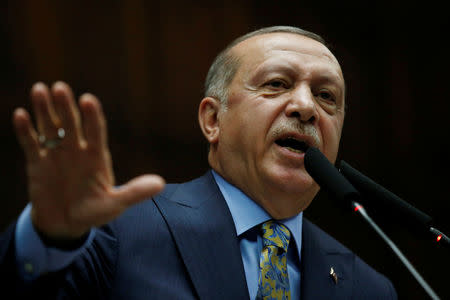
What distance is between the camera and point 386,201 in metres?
1.16

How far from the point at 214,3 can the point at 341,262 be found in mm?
1372

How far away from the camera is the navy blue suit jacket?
3.75 feet

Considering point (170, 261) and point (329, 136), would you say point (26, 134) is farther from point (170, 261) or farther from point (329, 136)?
point (329, 136)

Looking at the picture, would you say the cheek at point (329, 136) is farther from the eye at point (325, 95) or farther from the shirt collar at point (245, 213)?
the shirt collar at point (245, 213)

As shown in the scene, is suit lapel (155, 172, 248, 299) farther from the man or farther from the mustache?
the mustache

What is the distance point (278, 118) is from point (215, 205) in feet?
1.05

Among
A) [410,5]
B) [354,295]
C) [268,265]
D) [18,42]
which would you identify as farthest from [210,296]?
[410,5]

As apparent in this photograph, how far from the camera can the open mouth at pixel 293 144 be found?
150 cm

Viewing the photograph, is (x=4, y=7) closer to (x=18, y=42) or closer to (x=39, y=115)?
(x=18, y=42)

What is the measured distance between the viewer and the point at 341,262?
1644 millimetres

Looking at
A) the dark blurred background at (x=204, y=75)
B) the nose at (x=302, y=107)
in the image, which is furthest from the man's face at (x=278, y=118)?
the dark blurred background at (x=204, y=75)

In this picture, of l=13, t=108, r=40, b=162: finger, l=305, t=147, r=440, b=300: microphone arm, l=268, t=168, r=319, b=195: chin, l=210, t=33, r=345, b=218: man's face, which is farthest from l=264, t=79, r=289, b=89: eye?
l=13, t=108, r=40, b=162: finger

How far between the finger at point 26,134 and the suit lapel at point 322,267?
87 cm

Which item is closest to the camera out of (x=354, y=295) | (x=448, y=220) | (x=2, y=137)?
(x=354, y=295)
